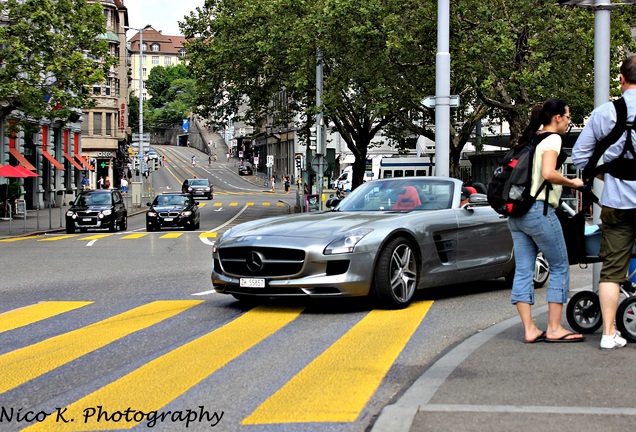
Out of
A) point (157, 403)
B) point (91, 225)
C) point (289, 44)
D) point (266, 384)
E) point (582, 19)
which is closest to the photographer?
point (157, 403)

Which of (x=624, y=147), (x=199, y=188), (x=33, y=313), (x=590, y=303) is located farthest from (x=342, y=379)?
(x=199, y=188)

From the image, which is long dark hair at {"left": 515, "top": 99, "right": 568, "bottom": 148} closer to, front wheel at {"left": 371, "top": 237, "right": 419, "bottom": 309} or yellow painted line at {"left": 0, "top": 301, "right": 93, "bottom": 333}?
front wheel at {"left": 371, "top": 237, "right": 419, "bottom": 309}

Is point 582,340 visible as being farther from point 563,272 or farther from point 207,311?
point 207,311

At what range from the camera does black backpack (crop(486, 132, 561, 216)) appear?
7.17 m

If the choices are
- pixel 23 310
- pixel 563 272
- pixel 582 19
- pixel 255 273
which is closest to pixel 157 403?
pixel 563 272

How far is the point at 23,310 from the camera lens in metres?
10.5

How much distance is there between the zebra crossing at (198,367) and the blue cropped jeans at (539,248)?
1029 millimetres

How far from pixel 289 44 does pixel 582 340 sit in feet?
116

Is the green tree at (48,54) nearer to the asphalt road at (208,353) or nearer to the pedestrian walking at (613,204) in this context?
the asphalt road at (208,353)

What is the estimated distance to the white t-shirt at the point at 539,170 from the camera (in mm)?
7114

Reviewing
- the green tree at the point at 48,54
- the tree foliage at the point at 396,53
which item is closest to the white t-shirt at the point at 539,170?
the tree foliage at the point at 396,53

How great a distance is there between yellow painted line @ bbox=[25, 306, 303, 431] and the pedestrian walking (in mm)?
2635

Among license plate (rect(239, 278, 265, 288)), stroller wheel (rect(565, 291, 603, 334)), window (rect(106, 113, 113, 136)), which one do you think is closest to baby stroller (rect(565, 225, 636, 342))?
stroller wheel (rect(565, 291, 603, 334))

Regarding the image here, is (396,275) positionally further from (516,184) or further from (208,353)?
(208,353)
